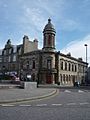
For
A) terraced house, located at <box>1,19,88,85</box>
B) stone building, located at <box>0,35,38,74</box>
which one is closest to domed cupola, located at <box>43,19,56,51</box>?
terraced house, located at <box>1,19,88,85</box>

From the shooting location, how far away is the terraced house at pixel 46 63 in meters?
68.4

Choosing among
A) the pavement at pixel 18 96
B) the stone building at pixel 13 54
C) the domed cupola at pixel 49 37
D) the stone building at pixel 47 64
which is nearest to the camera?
the pavement at pixel 18 96

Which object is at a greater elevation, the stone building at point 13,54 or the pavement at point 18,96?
the stone building at point 13,54

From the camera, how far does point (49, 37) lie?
224ft

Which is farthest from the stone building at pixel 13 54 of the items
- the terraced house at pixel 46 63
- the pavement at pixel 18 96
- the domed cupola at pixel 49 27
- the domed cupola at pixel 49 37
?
the pavement at pixel 18 96

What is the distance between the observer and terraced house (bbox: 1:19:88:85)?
225 ft

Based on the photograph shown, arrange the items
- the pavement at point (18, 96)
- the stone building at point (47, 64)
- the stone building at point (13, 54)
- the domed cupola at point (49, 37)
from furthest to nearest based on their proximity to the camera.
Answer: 1. the stone building at point (13, 54)
2. the stone building at point (47, 64)
3. the domed cupola at point (49, 37)
4. the pavement at point (18, 96)

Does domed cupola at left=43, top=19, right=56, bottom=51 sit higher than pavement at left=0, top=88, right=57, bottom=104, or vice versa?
domed cupola at left=43, top=19, right=56, bottom=51

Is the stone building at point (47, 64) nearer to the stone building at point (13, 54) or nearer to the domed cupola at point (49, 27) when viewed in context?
the domed cupola at point (49, 27)

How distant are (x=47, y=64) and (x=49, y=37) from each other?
24.7 ft

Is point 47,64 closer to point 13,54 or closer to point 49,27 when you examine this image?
point 49,27

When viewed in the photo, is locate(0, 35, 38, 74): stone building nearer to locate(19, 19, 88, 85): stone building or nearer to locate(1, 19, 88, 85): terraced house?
locate(1, 19, 88, 85): terraced house

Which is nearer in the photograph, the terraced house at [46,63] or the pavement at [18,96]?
the pavement at [18,96]

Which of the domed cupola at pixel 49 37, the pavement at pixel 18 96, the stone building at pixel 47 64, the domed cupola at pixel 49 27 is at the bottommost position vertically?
the pavement at pixel 18 96
